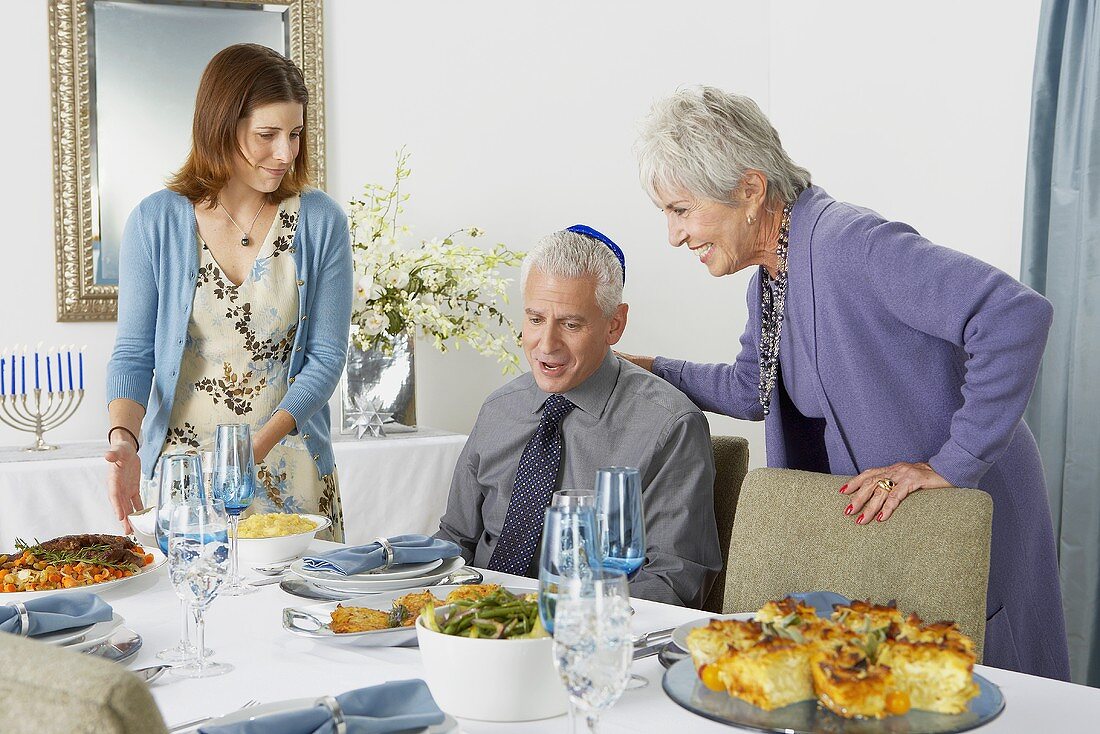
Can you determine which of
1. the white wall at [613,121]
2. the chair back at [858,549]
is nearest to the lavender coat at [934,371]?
the chair back at [858,549]

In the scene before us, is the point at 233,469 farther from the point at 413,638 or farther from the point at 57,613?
the point at 413,638

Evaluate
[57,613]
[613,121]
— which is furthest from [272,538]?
[613,121]

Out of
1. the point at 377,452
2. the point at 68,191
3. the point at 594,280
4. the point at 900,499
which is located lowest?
the point at 377,452

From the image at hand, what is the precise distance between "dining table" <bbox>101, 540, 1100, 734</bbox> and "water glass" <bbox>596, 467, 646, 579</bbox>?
153mm

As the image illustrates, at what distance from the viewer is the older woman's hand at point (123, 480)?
1979 mm

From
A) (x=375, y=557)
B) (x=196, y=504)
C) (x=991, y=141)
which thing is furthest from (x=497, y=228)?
(x=196, y=504)

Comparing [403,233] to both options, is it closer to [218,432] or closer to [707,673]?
[218,432]

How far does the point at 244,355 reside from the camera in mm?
2309

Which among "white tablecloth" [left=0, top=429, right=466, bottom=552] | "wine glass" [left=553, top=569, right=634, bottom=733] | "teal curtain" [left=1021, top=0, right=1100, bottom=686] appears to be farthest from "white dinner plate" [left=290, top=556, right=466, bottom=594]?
"teal curtain" [left=1021, top=0, right=1100, bottom=686]

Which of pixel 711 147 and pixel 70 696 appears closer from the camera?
pixel 70 696

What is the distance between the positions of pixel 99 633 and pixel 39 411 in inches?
81.3

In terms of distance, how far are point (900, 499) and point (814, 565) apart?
0.16 m

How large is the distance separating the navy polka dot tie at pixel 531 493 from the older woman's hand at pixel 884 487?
591 millimetres

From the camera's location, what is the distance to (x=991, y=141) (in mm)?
3695
